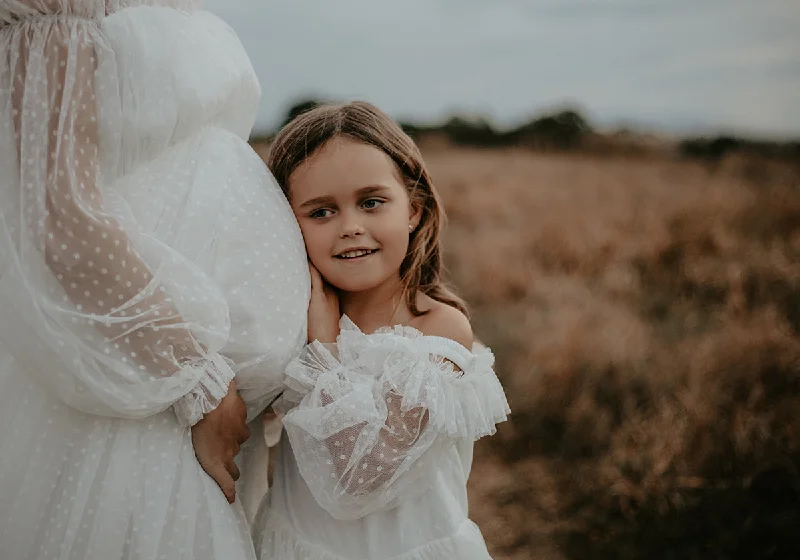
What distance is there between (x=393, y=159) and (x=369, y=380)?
0.63 metres

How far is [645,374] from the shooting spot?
4234 millimetres

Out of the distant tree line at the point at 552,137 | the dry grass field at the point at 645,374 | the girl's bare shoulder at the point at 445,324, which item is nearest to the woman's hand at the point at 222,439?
the girl's bare shoulder at the point at 445,324

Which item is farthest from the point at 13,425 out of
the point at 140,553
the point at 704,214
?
the point at 704,214

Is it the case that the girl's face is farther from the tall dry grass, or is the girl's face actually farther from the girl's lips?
the tall dry grass

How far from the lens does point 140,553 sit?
1.41 metres

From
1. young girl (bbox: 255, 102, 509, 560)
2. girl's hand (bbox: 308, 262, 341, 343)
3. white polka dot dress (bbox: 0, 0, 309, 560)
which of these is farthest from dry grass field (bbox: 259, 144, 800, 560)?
white polka dot dress (bbox: 0, 0, 309, 560)

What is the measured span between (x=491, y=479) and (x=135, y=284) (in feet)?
10.5

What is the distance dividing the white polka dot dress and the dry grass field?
8.28 feet

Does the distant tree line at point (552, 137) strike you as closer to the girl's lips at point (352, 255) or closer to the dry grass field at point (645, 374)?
the dry grass field at point (645, 374)

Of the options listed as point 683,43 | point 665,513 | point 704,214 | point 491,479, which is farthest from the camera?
point 683,43

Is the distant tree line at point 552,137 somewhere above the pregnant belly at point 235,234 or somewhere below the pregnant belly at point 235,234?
below

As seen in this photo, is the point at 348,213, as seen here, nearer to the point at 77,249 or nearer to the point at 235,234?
the point at 235,234

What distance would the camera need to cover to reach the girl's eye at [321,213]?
71.4 inches

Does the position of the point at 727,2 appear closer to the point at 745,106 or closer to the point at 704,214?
the point at 745,106
